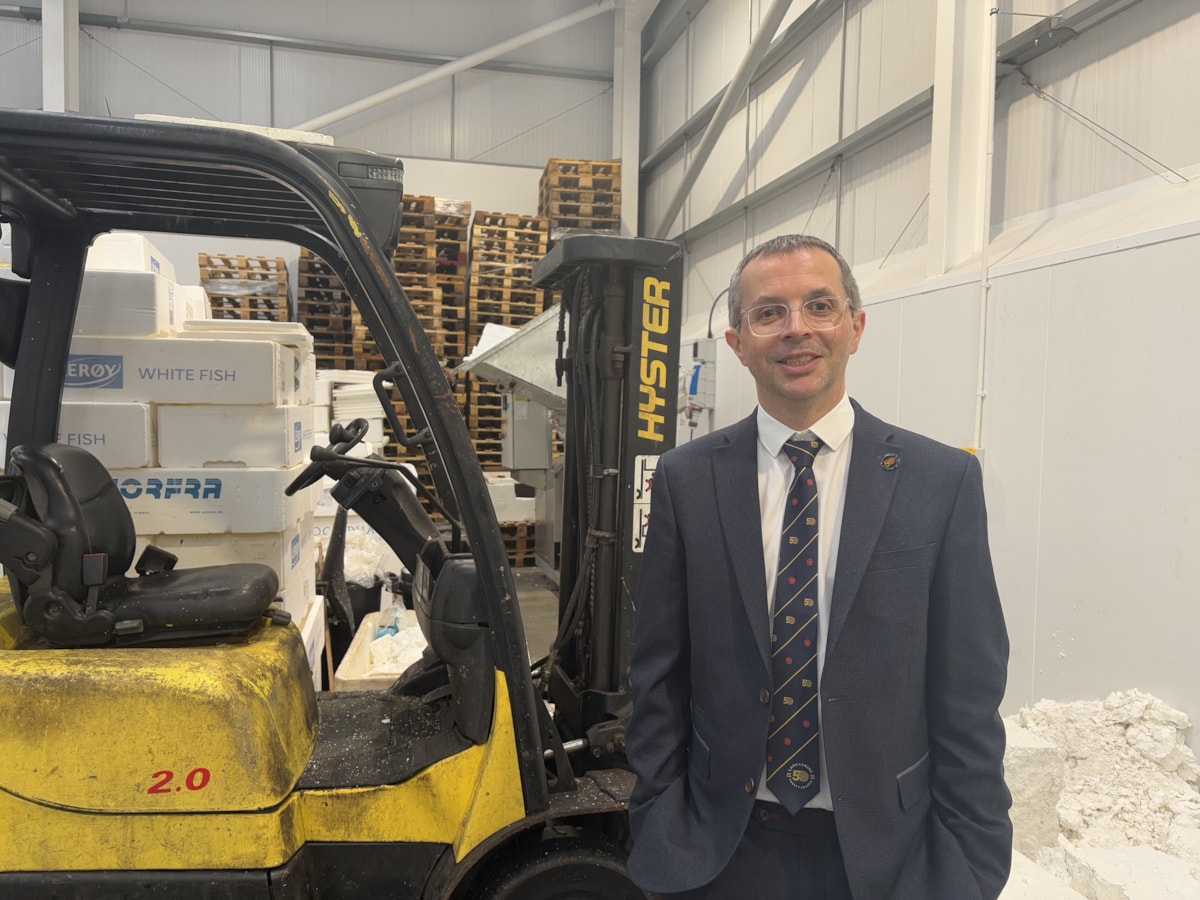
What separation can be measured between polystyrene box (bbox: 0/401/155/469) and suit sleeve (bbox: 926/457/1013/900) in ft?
10.6

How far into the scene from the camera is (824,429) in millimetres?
1537

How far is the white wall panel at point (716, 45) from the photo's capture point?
10281 mm

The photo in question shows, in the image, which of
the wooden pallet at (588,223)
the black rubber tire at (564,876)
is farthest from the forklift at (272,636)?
the wooden pallet at (588,223)

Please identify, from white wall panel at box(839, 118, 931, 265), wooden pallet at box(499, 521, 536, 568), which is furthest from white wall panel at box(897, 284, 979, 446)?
wooden pallet at box(499, 521, 536, 568)

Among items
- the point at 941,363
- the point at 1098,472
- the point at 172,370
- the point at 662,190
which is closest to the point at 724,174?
the point at 662,190

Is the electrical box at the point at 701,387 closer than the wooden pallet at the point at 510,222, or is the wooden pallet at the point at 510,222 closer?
the electrical box at the point at 701,387

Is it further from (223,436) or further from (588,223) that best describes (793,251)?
(588,223)

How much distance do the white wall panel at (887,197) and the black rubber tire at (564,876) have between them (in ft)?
19.8

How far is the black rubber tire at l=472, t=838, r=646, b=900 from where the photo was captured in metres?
2.41

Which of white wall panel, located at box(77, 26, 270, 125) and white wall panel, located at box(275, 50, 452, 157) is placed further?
white wall panel, located at box(275, 50, 452, 157)

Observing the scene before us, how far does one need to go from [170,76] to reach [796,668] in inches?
542

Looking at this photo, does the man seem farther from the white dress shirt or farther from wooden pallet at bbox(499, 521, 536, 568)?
wooden pallet at bbox(499, 521, 536, 568)

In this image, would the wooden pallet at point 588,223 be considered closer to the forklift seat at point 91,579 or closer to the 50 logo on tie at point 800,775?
the forklift seat at point 91,579

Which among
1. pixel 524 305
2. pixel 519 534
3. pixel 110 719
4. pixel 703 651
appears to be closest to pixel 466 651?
pixel 110 719
